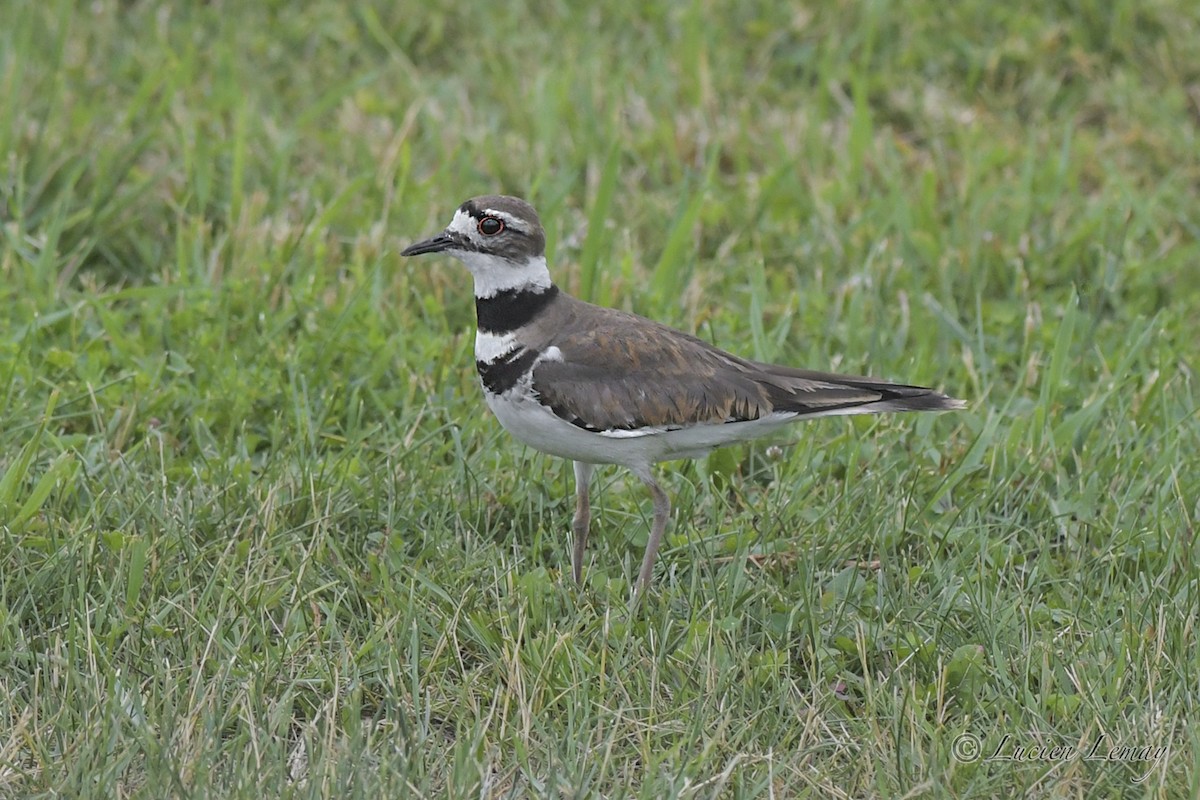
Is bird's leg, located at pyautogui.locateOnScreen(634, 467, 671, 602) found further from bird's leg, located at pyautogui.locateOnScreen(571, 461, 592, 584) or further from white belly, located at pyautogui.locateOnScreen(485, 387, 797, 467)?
bird's leg, located at pyautogui.locateOnScreen(571, 461, 592, 584)

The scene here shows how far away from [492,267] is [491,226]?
0.13 m

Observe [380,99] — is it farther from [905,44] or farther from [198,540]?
[198,540]

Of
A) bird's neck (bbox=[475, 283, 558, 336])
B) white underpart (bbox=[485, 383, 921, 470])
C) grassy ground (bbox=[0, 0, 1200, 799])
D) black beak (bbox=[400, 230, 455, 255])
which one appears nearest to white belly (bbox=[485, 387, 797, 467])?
white underpart (bbox=[485, 383, 921, 470])

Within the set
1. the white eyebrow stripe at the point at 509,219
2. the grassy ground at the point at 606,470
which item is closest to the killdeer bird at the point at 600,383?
the white eyebrow stripe at the point at 509,219

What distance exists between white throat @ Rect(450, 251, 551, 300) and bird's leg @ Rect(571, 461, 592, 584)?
60 centimetres

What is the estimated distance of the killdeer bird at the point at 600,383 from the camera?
4895 millimetres

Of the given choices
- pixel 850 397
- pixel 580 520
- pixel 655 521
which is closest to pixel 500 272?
pixel 580 520

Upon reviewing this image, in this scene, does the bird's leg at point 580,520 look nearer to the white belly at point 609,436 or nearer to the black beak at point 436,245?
the white belly at point 609,436

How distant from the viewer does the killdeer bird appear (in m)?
4.89

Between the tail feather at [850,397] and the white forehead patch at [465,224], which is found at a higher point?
the white forehead patch at [465,224]

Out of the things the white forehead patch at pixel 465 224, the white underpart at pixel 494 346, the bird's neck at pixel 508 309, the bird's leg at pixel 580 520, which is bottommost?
the bird's leg at pixel 580 520

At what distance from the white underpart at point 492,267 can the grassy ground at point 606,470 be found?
0.72 metres

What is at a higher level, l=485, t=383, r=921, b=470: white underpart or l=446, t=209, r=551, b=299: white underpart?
l=446, t=209, r=551, b=299: white underpart

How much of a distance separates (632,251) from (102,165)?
95.8 inches
